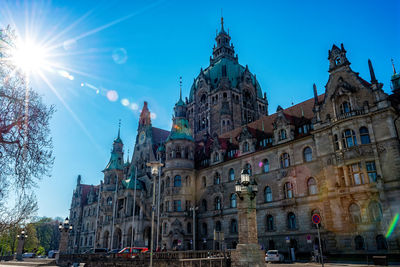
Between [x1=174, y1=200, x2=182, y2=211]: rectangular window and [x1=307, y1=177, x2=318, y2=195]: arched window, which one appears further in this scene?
[x1=174, y1=200, x2=182, y2=211]: rectangular window

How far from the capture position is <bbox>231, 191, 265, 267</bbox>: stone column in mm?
17625

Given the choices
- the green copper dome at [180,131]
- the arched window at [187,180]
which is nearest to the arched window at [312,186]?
the arched window at [187,180]

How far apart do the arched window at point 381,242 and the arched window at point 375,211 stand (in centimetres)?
139

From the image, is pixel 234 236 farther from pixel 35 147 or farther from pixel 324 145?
pixel 35 147

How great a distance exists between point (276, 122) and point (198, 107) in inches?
1427

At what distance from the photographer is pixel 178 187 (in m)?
47.6

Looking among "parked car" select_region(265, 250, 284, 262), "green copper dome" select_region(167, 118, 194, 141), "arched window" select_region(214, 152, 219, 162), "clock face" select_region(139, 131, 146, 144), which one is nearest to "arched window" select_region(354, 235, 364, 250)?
"parked car" select_region(265, 250, 284, 262)

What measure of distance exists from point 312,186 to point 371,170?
6.45 metres

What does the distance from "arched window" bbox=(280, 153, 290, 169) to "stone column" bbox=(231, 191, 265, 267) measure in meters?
19.9

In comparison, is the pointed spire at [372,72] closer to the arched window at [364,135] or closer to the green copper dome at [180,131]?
the arched window at [364,135]

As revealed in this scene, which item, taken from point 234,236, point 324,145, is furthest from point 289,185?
point 234,236

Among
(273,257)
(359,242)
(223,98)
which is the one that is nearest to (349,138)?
(359,242)

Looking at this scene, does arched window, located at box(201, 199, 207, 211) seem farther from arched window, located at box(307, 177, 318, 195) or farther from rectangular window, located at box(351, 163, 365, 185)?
rectangular window, located at box(351, 163, 365, 185)

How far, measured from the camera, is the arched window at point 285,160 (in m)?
37.2
